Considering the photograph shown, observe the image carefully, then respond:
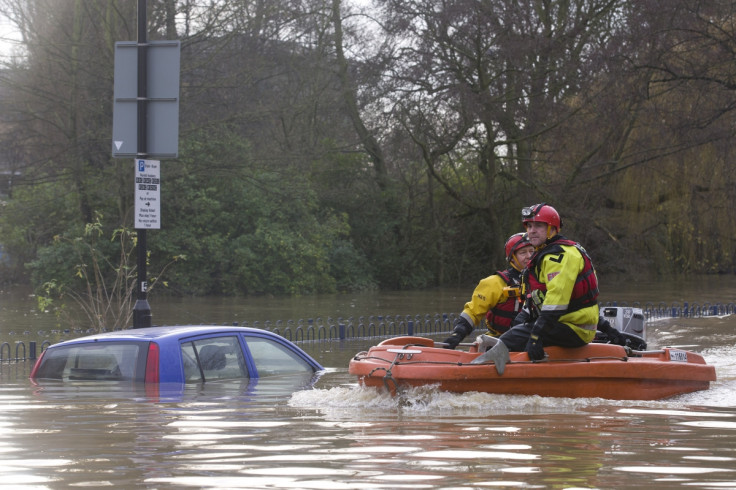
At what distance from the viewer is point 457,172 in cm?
3838

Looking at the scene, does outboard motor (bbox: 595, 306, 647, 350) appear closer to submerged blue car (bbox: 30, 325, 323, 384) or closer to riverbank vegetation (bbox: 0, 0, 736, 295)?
submerged blue car (bbox: 30, 325, 323, 384)

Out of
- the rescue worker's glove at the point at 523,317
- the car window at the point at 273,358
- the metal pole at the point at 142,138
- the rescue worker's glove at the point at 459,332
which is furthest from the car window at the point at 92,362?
the metal pole at the point at 142,138

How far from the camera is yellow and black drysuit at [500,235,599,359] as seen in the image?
881cm

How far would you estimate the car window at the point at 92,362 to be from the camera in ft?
28.8

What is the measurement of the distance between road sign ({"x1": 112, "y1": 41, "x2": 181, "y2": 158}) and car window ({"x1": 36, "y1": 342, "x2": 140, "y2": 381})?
4401mm

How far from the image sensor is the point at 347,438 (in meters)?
6.72

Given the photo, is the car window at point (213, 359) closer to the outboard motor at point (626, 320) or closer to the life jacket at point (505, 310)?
the life jacket at point (505, 310)

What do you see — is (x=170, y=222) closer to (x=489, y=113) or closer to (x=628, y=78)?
(x=489, y=113)

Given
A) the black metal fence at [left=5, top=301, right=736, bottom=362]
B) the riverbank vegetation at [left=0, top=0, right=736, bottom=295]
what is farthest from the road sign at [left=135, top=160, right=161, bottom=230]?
the riverbank vegetation at [left=0, top=0, right=736, bottom=295]

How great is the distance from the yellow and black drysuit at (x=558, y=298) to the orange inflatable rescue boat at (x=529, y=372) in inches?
6.6

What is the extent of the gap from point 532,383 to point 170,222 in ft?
80.9

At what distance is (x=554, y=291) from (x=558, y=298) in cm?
6

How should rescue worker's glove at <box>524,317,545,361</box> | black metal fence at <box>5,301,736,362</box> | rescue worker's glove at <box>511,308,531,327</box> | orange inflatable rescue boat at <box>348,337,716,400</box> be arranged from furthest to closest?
1. black metal fence at <box>5,301,736,362</box>
2. rescue worker's glove at <box>511,308,531,327</box>
3. rescue worker's glove at <box>524,317,545,361</box>
4. orange inflatable rescue boat at <box>348,337,716,400</box>

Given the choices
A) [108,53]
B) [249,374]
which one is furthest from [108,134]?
[249,374]
